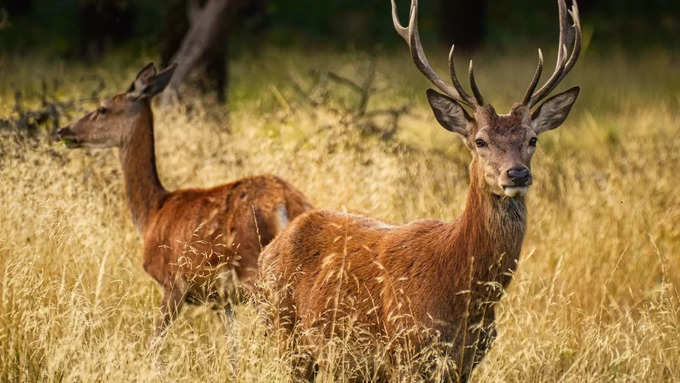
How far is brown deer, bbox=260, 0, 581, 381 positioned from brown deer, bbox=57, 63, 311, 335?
550 millimetres

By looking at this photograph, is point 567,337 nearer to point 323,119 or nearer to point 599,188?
point 599,188

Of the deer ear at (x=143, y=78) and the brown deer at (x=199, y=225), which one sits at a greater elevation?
the deer ear at (x=143, y=78)

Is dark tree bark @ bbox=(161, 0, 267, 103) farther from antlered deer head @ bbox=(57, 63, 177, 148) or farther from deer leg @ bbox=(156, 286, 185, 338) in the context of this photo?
deer leg @ bbox=(156, 286, 185, 338)

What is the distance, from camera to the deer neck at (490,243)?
4598 mm

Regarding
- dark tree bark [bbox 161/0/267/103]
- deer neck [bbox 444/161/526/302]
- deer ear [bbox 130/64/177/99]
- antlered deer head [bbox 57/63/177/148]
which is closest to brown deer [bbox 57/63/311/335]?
antlered deer head [bbox 57/63/177/148]

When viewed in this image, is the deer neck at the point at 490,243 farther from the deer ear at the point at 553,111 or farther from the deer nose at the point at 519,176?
the deer ear at the point at 553,111

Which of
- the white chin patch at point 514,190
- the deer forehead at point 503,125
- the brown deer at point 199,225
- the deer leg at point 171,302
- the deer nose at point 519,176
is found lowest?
the deer leg at point 171,302

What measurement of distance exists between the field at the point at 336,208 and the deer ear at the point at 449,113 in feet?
2.35

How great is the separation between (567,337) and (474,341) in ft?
4.44

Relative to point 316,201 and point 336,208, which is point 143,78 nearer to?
point 316,201

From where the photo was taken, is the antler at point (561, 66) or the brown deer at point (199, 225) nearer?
the antler at point (561, 66)

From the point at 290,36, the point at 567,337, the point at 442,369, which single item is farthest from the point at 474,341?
the point at 290,36

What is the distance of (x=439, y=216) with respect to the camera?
7035 mm

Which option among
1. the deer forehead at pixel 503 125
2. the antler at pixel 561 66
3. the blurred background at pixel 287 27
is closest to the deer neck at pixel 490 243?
the deer forehead at pixel 503 125
